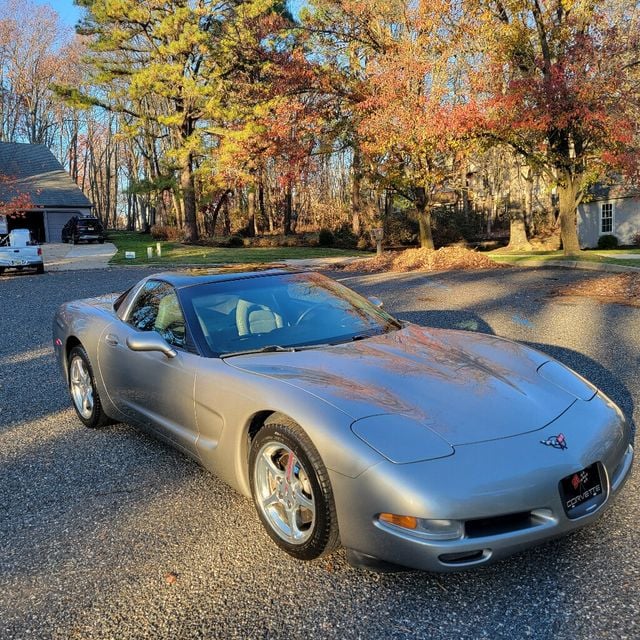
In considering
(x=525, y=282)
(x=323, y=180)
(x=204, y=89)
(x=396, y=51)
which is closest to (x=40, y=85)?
(x=323, y=180)

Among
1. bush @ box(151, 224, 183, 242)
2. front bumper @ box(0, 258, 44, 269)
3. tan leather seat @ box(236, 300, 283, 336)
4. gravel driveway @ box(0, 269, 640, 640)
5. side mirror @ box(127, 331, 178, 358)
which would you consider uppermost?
bush @ box(151, 224, 183, 242)

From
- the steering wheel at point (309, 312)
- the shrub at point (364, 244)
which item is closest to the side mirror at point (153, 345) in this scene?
the steering wheel at point (309, 312)

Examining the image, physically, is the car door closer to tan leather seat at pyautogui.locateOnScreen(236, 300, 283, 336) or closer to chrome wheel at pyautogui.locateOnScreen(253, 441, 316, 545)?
tan leather seat at pyautogui.locateOnScreen(236, 300, 283, 336)

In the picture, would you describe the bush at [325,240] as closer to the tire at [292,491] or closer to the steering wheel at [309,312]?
the steering wheel at [309,312]

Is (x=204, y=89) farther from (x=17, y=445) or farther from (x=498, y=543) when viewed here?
(x=498, y=543)

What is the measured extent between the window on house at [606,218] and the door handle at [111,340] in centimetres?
3056

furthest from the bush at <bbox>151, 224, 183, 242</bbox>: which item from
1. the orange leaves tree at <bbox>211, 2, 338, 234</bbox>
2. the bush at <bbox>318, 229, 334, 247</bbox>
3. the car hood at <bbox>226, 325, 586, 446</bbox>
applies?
the car hood at <bbox>226, 325, 586, 446</bbox>

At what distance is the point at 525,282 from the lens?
13.4m

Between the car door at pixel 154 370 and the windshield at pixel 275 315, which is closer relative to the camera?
the car door at pixel 154 370

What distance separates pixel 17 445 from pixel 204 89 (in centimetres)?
2514

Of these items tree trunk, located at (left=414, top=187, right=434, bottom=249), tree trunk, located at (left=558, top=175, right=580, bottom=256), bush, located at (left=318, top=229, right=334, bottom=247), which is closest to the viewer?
tree trunk, located at (left=558, top=175, right=580, bottom=256)

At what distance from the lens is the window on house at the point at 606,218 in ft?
98.2

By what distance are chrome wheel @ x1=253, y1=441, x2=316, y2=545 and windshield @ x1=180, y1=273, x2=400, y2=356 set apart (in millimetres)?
791

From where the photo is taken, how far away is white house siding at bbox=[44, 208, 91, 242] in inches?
1533
